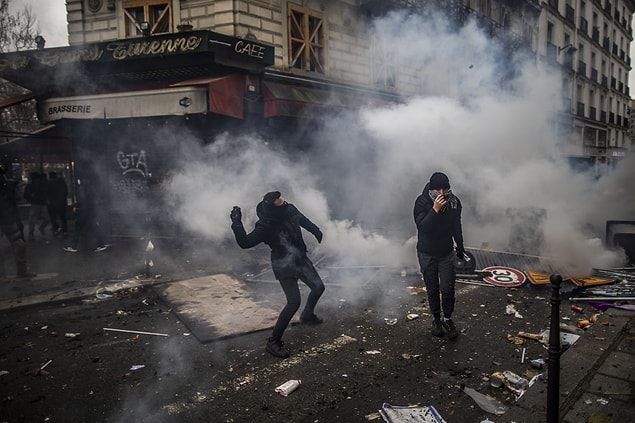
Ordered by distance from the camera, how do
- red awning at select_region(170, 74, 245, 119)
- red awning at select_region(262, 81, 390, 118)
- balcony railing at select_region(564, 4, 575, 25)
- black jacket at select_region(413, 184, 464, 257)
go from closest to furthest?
black jacket at select_region(413, 184, 464, 257)
red awning at select_region(170, 74, 245, 119)
red awning at select_region(262, 81, 390, 118)
balcony railing at select_region(564, 4, 575, 25)

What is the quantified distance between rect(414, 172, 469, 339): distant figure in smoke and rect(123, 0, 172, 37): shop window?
9.13 metres

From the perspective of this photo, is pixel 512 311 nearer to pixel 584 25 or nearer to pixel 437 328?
pixel 437 328

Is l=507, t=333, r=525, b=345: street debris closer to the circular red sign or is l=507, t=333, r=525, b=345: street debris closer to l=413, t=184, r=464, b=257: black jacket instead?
l=413, t=184, r=464, b=257: black jacket

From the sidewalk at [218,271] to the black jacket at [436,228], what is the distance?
1.39 metres

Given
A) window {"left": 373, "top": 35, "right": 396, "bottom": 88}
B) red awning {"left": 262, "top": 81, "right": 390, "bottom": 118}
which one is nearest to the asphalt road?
red awning {"left": 262, "top": 81, "right": 390, "bottom": 118}

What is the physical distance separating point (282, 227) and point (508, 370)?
237 centimetres

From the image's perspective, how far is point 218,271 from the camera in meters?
7.20

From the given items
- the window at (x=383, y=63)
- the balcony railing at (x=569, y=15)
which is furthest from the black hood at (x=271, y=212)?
the balcony railing at (x=569, y=15)

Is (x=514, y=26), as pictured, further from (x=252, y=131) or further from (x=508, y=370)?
(x=508, y=370)

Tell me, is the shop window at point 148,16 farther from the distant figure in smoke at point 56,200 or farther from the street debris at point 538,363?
the street debris at point 538,363

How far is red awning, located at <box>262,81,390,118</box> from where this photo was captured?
9.93m

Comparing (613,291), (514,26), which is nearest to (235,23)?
(613,291)

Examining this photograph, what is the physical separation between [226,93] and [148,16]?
3561 millimetres

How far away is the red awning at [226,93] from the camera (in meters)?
9.03
